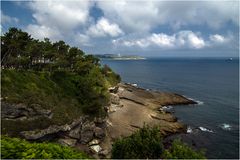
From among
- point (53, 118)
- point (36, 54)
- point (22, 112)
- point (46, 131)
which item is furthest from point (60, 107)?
point (36, 54)

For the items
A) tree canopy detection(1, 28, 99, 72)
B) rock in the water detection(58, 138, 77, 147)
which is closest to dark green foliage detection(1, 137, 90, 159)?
rock in the water detection(58, 138, 77, 147)

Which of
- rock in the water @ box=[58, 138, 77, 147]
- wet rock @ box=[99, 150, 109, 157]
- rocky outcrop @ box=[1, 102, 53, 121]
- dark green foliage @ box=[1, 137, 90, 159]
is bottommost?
wet rock @ box=[99, 150, 109, 157]

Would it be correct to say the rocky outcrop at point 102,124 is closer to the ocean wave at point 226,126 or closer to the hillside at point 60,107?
the hillside at point 60,107

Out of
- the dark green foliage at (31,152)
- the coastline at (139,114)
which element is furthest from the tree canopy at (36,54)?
the dark green foliage at (31,152)

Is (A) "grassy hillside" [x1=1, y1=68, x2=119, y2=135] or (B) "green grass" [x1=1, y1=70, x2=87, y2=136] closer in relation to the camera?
(B) "green grass" [x1=1, y1=70, x2=87, y2=136]

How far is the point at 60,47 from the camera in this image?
91625 mm

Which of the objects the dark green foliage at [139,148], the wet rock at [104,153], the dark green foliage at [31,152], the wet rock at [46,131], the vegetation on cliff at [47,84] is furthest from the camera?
the wet rock at [104,153]

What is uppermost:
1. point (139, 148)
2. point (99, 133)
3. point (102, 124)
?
point (139, 148)

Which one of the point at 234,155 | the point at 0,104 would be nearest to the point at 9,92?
the point at 0,104

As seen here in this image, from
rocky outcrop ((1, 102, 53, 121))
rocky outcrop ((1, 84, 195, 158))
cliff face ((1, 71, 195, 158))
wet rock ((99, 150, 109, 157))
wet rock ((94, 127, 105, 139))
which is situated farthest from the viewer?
wet rock ((94, 127, 105, 139))

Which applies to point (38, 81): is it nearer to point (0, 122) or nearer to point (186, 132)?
point (0, 122)

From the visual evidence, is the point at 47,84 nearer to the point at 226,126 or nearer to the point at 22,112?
the point at 22,112

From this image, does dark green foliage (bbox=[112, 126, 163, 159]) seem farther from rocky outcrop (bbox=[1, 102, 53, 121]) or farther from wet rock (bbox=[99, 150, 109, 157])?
rocky outcrop (bbox=[1, 102, 53, 121])

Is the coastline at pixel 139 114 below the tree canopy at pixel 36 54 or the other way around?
below
